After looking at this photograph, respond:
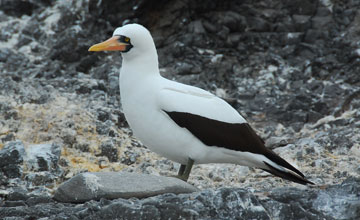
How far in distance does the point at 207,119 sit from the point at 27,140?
2.43 m

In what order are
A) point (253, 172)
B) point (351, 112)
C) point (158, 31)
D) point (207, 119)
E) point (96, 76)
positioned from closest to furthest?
point (207, 119) → point (253, 172) → point (351, 112) → point (96, 76) → point (158, 31)

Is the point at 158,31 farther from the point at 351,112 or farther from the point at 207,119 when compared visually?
the point at 207,119

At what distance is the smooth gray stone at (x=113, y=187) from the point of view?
14.2ft

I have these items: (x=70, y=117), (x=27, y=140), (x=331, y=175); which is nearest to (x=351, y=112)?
(x=331, y=175)

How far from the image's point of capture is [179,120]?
5.22m

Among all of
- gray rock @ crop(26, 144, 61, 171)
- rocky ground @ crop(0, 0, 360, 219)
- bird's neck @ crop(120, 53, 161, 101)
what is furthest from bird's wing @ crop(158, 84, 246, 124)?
gray rock @ crop(26, 144, 61, 171)

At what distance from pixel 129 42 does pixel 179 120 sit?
2.96 feet

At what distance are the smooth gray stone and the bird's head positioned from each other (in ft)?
4.54

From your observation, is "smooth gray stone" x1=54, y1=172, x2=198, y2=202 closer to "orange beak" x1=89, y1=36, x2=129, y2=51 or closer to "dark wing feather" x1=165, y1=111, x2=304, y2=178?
"dark wing feather" x1=165, y1=111, x2=304, y2=178

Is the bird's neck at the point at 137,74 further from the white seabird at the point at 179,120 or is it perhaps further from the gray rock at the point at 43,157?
the gray rock at the point at 43,157

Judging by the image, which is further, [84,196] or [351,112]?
[351,112]

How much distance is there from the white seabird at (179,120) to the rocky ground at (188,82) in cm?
39

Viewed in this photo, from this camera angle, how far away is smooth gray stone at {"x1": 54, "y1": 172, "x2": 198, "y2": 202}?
171 inches

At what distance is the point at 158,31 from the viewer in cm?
906
